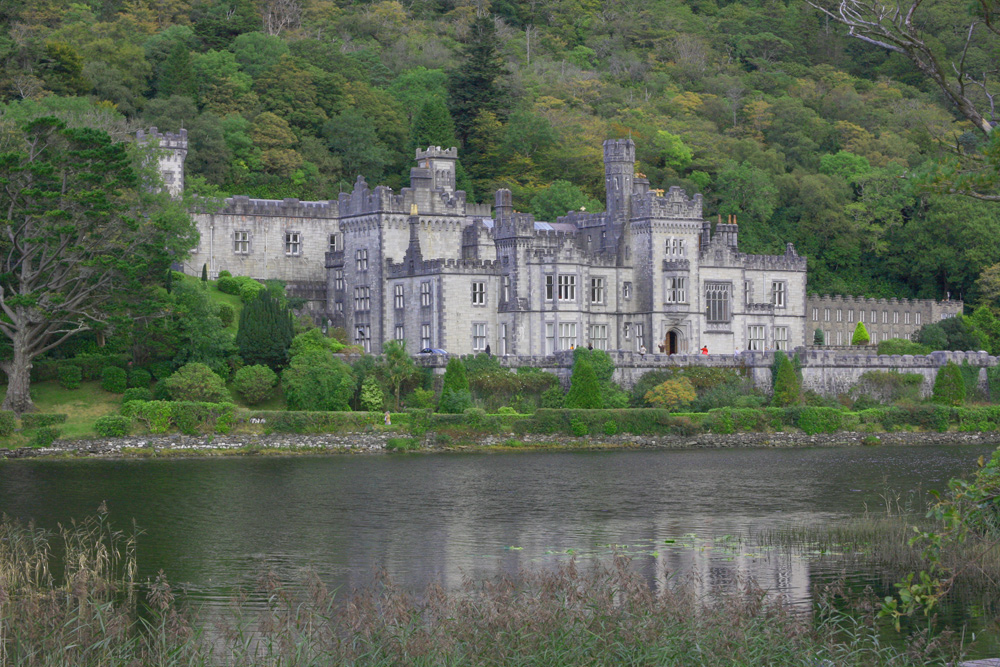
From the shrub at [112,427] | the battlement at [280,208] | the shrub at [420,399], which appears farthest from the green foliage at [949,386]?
the shrub at [112,427]

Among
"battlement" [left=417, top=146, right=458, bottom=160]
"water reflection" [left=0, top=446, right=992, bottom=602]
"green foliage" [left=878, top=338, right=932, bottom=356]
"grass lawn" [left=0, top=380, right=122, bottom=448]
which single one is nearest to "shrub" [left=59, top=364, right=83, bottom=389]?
"grass lawn" [left=0, top=380, right=122, bottom=448]

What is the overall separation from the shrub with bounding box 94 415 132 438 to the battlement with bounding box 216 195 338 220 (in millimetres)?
23524

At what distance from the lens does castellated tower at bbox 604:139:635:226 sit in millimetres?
73688

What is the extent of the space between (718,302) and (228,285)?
85.8ft

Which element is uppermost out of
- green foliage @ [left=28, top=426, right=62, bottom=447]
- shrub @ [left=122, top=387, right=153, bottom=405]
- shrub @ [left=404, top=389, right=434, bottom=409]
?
shrub @ [left=122, top=387, right=153, bottom=405]

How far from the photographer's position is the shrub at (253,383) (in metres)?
59.6

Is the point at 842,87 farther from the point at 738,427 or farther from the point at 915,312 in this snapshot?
the point at 738,427

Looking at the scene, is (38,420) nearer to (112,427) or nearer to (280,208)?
(112,427)

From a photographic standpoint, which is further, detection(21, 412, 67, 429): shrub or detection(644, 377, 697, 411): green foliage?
detection(644, 377, 697, 411): green foliage

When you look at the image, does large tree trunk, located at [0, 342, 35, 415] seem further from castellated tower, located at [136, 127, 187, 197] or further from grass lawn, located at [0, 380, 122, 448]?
castellated tower, located at [136, 127, 187, 197]

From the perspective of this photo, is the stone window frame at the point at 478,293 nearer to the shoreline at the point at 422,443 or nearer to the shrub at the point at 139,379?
the shoreline at the point at 422,443

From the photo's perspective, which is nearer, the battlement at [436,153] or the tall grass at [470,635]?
the tall grass at [470,635]

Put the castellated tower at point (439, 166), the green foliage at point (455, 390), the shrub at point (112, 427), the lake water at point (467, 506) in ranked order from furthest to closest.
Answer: the castellated tower at point (439, 166)
the green foliage at point (455, 390)
the shrub at point (112, 427)
the lake water at point (467, 506)

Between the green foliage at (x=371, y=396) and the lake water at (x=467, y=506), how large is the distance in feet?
19.3
